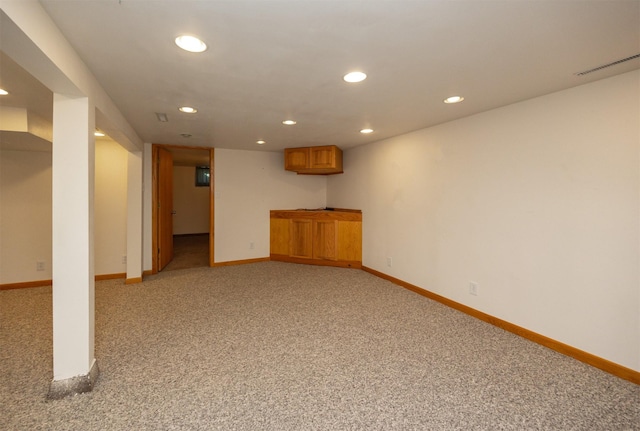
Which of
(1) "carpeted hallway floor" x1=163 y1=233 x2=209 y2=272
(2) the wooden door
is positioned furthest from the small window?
(2) the wooden door

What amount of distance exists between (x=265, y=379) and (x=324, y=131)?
9.63 ft

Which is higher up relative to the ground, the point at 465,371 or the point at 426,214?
the point at 426,214

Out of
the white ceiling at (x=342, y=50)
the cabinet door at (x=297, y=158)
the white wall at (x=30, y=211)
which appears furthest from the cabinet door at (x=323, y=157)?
the white wall at (x=30, y=211)

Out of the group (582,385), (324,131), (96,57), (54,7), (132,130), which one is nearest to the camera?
(54,7)

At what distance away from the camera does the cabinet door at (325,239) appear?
16.8 feet

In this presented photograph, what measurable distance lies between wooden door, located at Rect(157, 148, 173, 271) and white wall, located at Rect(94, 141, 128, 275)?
0.49 m

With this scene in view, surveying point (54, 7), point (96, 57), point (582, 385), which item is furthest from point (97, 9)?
point (582, 385)

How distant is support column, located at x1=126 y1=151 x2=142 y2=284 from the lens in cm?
399

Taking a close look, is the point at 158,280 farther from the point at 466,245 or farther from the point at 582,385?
the point at 582,385

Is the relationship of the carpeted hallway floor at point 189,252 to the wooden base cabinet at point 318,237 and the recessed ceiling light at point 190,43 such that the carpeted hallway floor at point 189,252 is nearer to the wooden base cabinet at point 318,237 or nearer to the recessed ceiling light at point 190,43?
the wooden base cabinet at point 318,237

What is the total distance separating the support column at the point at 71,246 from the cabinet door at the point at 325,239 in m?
3.68

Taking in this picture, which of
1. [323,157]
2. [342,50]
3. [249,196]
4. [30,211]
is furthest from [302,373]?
[30,211]

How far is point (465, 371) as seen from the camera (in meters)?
2.04

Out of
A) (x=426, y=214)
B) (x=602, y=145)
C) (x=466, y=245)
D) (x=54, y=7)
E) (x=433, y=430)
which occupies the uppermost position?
(x=54, y=7)
